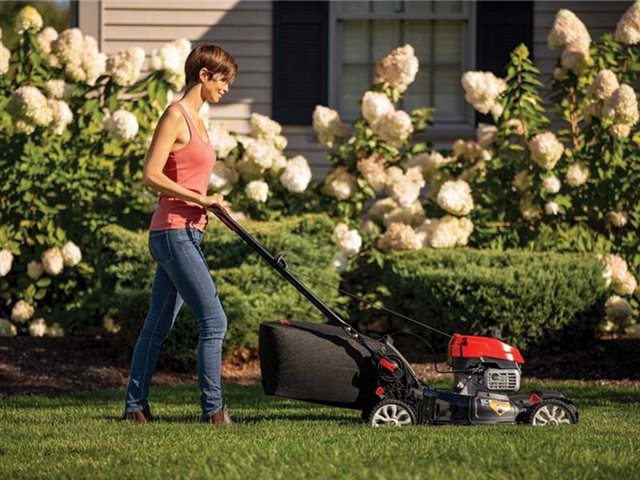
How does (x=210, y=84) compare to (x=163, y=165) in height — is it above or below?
above

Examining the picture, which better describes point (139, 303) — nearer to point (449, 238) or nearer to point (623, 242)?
point (449, 238)

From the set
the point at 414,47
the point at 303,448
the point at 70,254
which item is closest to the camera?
the point at 303,448

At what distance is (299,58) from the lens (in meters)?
12.9

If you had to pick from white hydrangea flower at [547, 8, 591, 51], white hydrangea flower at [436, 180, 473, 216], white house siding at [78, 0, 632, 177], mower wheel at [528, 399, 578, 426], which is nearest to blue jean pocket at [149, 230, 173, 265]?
mower wheel at [528, 399, 578, 426]

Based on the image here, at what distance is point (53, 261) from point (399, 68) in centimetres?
322

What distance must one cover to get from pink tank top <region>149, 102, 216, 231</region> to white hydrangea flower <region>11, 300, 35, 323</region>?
4766 mm

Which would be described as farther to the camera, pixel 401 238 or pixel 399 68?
pixel 399 68

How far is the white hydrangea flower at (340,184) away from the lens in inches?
455

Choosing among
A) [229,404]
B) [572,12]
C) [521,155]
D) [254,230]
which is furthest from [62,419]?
[572,12]

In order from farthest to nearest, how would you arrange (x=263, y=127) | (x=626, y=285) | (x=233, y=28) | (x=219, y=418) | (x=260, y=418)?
(x=233, y=28), (x=263, y=127), (x=626, y=285), (x=260, y=418), (x=219, y=418)

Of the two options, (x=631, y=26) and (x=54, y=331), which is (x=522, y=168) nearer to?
(x=631, y=26)

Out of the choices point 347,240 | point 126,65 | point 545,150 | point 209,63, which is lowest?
point 347,240

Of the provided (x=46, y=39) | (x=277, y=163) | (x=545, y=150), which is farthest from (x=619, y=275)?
(x=46, y=39)

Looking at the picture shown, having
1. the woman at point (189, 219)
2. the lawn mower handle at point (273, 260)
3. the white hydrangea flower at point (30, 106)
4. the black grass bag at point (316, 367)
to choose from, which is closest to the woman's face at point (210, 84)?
the woman at point (189, 219)
